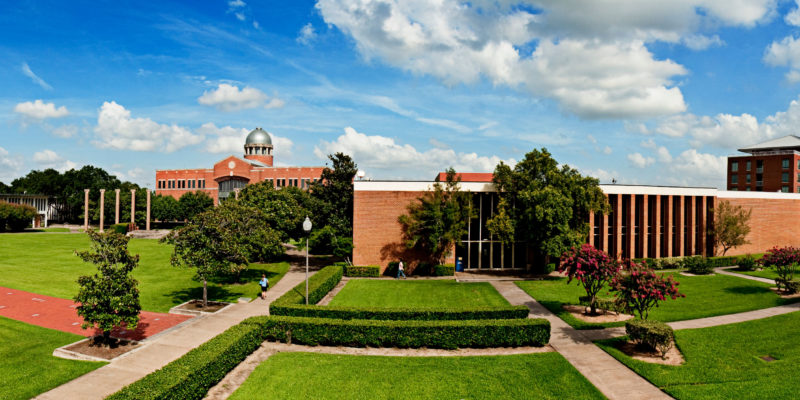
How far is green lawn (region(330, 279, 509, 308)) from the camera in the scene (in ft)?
84.7

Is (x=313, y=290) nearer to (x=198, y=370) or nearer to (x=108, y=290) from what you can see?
(x=108, y=290)

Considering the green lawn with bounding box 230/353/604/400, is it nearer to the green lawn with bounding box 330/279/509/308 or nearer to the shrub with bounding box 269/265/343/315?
the shrub with bounding box 269/265/343/315

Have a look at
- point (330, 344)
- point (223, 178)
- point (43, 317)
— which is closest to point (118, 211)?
point (223, 178)

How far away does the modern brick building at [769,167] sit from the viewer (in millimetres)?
71750

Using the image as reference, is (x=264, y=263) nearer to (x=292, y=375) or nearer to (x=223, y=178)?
(x=292, y=375)

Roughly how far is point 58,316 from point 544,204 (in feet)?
98.1

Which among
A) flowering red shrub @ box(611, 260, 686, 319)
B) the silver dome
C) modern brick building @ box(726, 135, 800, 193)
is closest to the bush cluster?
the silver dome

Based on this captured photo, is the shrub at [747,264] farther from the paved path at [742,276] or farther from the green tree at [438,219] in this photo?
the green tree at [438,219]

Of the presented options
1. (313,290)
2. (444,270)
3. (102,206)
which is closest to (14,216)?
(102,206)

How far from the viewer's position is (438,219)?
33625mm

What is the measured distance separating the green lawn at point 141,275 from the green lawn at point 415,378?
40.8 ft

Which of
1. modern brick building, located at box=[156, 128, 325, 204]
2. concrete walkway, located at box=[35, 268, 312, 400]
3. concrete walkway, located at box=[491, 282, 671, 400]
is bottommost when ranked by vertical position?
concrete walkway, located at box=[35, 268, 312, 400]

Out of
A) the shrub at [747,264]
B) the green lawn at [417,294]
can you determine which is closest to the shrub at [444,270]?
the green lawn at [417,294]

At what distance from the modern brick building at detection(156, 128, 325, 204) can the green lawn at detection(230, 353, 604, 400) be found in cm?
6831
